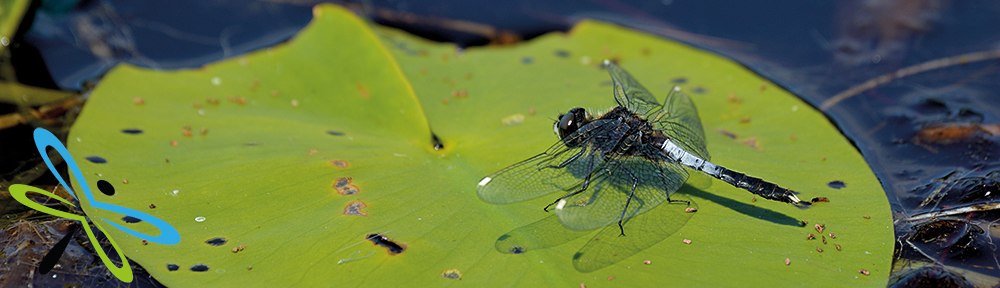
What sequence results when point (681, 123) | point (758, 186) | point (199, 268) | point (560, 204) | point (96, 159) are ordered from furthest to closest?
point (681, 123)
point (96, 159)
point (758, 186)
point (560, 204)
point (199, 268)

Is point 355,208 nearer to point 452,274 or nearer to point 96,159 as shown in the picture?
point 452,274

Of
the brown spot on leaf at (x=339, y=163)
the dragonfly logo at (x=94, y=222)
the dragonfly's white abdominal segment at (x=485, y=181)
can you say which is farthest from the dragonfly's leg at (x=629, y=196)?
the dragonfly logo at (x=94, y=222)

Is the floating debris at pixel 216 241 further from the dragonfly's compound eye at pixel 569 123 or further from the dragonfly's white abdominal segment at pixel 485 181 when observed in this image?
the dragonfly's compound eye at pixel 569 123

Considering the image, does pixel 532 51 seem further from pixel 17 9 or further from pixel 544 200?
pixel 17 9

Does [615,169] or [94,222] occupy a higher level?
[615,169]

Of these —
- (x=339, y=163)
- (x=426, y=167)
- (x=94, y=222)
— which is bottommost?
(x=94, y=222)

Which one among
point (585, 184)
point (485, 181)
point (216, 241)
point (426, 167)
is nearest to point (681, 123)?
point (585, 184)

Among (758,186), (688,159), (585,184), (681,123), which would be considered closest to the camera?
(758,186)
